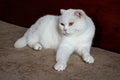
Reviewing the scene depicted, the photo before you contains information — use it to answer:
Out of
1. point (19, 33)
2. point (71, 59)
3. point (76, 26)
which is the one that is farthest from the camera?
point (19, 33)

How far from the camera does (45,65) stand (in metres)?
1.73

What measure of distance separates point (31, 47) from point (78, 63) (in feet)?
1.45

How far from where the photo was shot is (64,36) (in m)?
1.79

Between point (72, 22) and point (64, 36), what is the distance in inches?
6.8

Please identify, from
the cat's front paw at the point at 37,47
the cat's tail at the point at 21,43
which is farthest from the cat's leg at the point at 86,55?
the cat's tail at the point at 21,43

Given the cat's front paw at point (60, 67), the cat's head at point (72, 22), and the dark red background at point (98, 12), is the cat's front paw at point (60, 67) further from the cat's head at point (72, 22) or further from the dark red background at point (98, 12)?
the dark red background at point (98, 12)

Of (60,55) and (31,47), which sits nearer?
(60,55)

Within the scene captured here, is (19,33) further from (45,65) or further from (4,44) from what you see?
(45,65)

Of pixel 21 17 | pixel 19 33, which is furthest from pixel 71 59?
pixel 21 17

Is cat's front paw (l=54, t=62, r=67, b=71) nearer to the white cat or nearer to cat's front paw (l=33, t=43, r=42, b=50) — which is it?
the white cat

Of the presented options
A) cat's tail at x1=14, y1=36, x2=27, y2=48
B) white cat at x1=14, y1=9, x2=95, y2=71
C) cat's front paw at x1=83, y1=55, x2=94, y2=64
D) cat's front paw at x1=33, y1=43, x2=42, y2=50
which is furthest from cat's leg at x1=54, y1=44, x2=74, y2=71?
cat's tail at x1=14, y1=36, x2=27, y2=48

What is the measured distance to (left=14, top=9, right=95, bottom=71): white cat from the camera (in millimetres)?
1669

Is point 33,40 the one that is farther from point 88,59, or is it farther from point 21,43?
point 88,59

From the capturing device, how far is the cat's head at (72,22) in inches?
65.1
